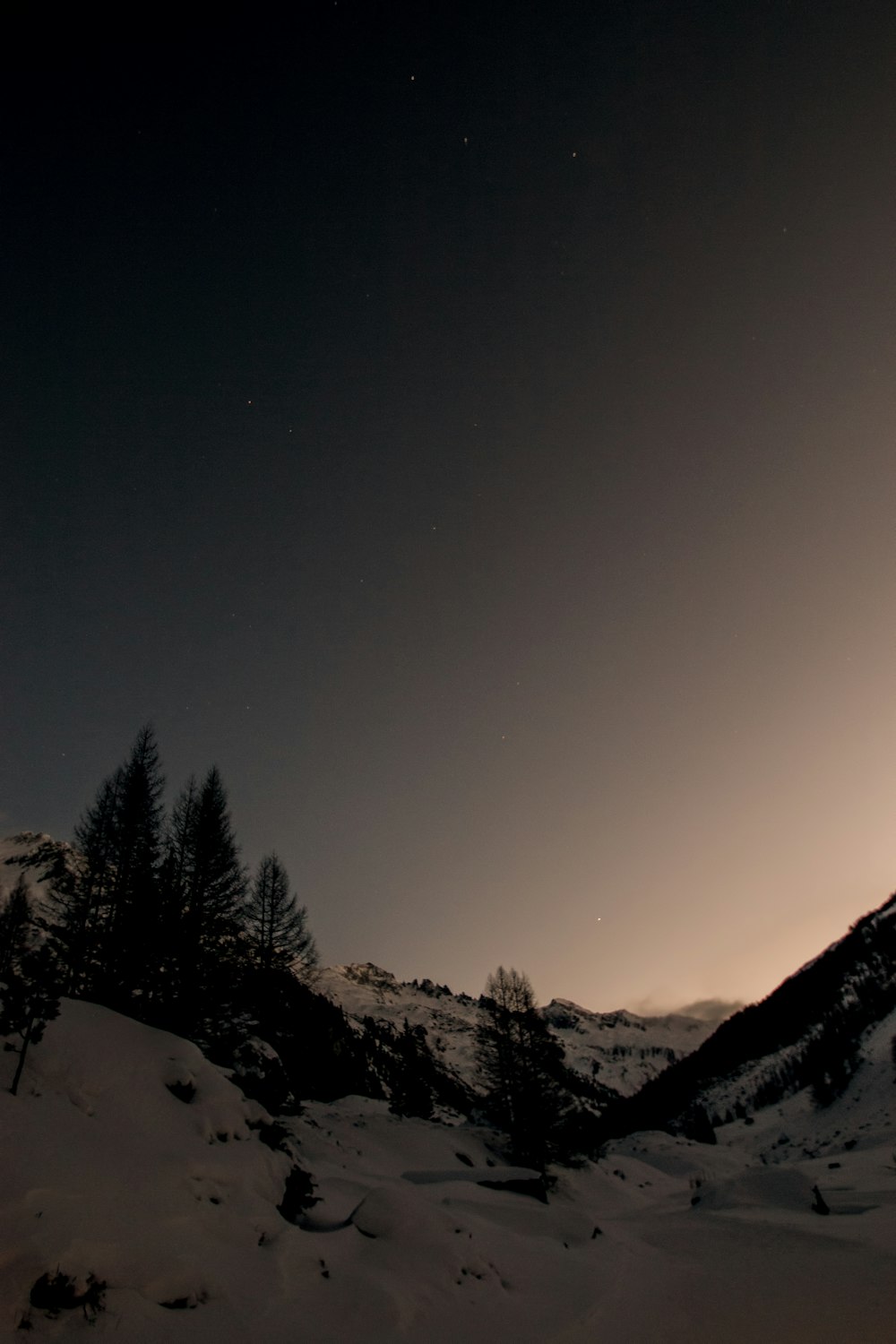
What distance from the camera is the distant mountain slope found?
99.2m

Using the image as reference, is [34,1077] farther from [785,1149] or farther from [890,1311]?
[785,1149]

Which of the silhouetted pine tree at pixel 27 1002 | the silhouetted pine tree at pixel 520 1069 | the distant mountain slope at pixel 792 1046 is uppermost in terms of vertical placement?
the silhouetted pine tree at pixel 27 1002

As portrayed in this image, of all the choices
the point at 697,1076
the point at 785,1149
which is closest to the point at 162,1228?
the point at 785,1149

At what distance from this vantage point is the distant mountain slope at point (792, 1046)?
9925 cm

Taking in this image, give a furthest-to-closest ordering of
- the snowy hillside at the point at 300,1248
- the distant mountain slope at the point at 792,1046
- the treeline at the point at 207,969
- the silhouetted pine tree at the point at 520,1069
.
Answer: the distant mountain slope at the point at 792,1046
the silhouetted pine tree at the point at 520,1069
the treeline at the point at 207,969
the snowy hillside at the point at 300,1248

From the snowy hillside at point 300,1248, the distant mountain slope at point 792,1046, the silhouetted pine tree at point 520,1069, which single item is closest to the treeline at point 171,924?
the snowy hillside at point 300,1248

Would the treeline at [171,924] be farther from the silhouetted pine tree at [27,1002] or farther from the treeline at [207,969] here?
the silhouetted pine tree at [27,1002]

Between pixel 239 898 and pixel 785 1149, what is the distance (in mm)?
80424

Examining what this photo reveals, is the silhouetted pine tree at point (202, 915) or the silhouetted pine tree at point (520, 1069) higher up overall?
the silhouetted pine tree at point (202, 915)

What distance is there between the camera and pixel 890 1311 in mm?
10531

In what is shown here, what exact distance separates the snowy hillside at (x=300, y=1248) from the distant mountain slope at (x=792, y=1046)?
73670mm

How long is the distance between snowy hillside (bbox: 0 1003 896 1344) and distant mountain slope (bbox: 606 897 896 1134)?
242 ft

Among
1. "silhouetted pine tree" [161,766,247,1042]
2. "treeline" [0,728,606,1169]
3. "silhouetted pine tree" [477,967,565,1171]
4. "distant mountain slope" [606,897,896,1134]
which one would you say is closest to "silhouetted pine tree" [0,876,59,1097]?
"treeline" [0,728,606,1169]

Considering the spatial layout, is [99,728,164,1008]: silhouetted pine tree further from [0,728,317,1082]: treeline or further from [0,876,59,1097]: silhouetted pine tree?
[0,876,59,1097]: silhouetted pine tree
